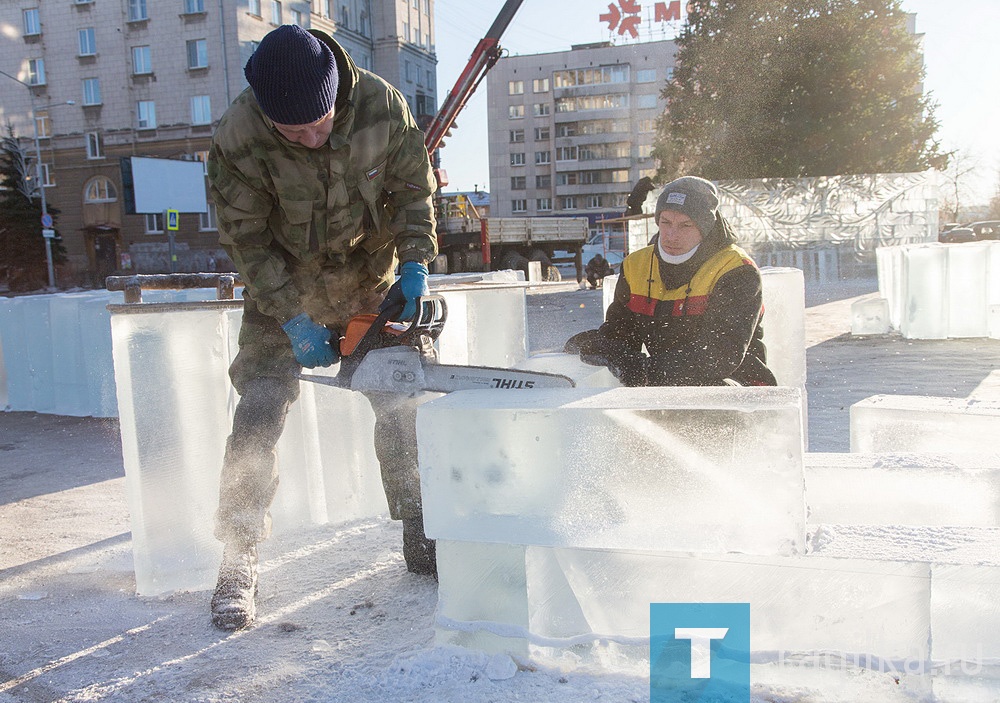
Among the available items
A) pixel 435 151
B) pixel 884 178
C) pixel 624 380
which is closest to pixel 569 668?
pixel 624 380

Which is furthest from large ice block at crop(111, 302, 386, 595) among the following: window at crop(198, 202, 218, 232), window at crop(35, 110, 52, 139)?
window at crop(35, 110, 52, 139)

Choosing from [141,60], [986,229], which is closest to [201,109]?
[141,60]

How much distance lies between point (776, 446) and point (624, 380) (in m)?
1.22

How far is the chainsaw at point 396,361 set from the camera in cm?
199

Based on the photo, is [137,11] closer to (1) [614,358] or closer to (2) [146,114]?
(2) [146,114]

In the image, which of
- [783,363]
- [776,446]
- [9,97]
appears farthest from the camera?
[9,97]

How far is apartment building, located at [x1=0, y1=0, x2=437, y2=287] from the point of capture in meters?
30.6

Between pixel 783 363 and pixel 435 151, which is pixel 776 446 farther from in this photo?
pixel 435 151

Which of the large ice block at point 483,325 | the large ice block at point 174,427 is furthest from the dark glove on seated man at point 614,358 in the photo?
the large ice block at point 174,427

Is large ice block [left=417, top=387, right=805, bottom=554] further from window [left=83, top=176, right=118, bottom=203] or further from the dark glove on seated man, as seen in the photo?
window [left=83, top=176, right=118, bottom=203]

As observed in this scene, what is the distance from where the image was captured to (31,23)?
32.5 meters

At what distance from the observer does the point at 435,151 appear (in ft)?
56.4

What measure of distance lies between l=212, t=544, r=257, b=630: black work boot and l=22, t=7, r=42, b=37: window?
38.0 m

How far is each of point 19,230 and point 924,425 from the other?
33672 millimetres
